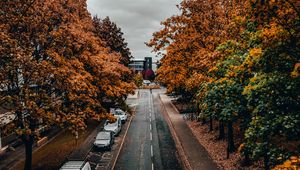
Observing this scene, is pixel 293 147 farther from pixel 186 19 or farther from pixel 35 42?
pixel 35 42

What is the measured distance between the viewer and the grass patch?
21.0m

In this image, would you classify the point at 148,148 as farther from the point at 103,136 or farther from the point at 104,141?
the point at 103,136

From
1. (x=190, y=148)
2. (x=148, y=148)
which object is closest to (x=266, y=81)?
(x=190, y=148)

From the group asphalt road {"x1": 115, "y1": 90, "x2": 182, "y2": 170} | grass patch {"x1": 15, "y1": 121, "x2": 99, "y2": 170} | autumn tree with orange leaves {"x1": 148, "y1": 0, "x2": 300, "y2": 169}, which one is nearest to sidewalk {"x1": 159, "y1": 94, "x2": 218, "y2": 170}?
asphalt road {"x1": 115, "y1": 90, "x2": 182, "y2": 170}

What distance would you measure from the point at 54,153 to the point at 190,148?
35.6ft

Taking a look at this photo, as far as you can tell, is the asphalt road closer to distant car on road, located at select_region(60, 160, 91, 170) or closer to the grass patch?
distant car on road, located at select_region(60, 160, 91, 170)

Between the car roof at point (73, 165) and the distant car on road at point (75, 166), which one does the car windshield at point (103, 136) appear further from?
the car roof at point (73, 165)

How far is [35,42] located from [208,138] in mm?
17272

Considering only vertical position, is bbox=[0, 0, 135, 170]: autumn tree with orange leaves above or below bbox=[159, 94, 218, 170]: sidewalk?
above

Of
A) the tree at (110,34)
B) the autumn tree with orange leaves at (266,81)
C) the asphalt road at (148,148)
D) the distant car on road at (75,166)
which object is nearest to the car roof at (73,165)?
the distant car on road at (75,166)

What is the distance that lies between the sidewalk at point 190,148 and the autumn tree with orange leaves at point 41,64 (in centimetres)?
800

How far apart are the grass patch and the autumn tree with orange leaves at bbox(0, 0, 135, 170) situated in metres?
2.54

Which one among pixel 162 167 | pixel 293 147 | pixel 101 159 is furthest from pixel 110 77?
pixel 293 147

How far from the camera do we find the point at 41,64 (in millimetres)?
14906
